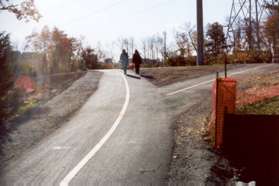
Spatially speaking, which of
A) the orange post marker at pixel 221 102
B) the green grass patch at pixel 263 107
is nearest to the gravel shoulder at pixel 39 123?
the orange post marker at pixel 221 102

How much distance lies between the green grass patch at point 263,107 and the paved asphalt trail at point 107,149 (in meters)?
2.17

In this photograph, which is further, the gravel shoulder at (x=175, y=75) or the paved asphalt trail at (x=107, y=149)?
the gravel shoulder at (x=175, y=75)

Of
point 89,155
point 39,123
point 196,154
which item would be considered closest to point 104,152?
point 89,155

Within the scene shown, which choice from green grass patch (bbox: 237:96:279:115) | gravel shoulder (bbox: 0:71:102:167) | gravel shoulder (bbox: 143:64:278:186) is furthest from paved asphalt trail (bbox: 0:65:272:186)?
green grass patch (bbox: 237:96:279:115)

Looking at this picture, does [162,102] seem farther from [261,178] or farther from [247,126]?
[261,178]

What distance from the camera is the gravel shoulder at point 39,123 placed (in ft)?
38.7

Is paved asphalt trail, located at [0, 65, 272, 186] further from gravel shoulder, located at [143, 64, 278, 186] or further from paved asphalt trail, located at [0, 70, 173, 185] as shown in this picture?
gravel shoulder, located at [143, 64, 278, 186]

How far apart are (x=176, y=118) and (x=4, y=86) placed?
6018 mm

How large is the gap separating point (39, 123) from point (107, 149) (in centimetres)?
481

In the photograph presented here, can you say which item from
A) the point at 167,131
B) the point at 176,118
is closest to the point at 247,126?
the point at 167,131

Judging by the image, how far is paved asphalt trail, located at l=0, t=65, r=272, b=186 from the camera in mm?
8922

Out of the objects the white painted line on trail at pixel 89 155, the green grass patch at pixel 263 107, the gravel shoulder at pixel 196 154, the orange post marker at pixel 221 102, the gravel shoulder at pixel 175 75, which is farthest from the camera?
the gravel shoulder at pixel 175 75

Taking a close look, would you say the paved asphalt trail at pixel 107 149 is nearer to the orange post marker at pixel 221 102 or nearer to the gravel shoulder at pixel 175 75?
the orange post marker at pixel 221 102

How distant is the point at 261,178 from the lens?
8836mm
